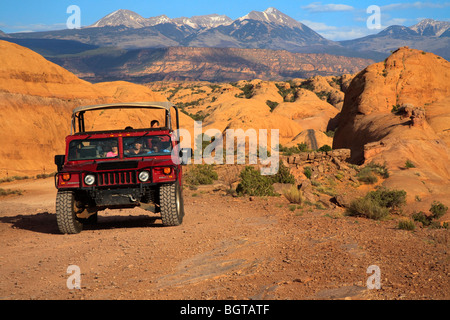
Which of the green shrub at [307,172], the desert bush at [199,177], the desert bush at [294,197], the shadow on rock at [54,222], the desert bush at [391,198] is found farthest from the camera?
the green shrub at [307,172]

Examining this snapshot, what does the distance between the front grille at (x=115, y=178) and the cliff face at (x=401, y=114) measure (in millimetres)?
19702

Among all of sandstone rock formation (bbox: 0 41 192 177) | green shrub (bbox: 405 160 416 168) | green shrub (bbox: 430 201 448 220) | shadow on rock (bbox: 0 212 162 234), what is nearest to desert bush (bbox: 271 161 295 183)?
→ green shrub (bbox: 430 201 448 220)

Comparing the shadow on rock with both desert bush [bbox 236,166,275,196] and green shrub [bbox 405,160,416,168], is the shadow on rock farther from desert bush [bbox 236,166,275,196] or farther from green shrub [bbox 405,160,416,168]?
green shrub [bbox 405,160,416,168]

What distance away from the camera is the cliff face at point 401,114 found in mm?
27766

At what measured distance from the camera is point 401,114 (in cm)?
3300

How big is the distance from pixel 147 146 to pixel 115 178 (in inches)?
50.7

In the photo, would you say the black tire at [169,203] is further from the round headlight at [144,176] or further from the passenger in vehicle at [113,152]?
the passenger in vehicle at [113,152]

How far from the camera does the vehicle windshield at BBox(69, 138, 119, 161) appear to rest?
10.5 m

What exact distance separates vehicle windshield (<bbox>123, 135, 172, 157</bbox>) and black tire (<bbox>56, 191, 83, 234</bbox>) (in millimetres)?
1574

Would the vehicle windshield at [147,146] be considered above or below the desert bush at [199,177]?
above

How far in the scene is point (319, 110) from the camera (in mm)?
70188

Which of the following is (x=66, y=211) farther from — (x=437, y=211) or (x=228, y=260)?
(x=437, y=211)

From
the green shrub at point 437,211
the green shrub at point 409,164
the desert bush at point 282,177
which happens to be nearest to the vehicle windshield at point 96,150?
the desert bush at point 282,177
